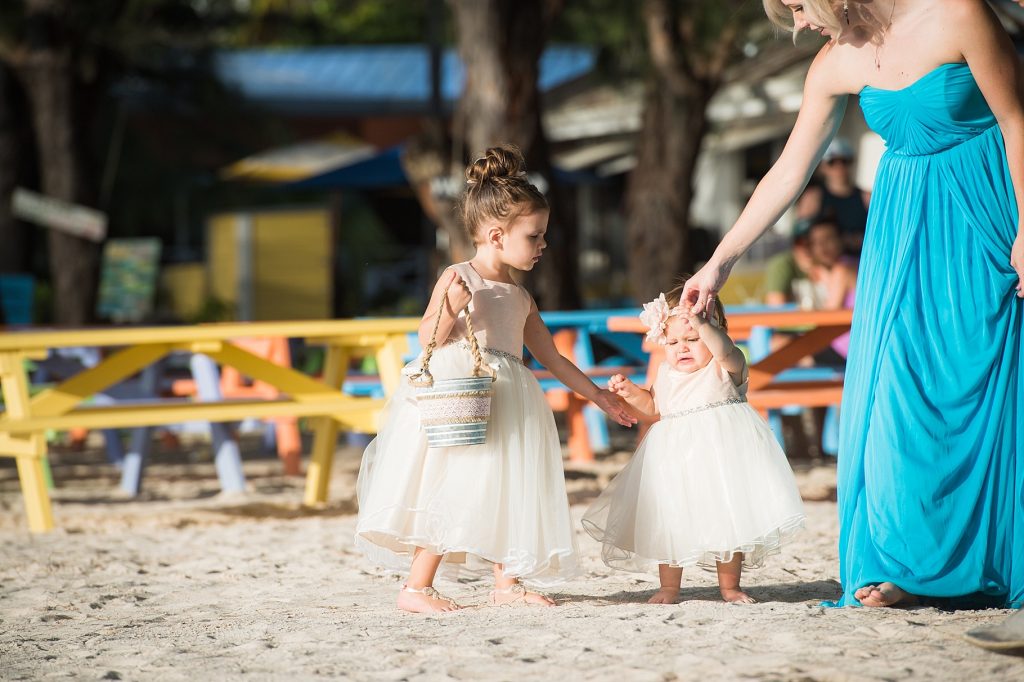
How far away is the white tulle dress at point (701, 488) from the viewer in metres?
3.78

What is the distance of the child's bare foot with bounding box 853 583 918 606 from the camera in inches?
140

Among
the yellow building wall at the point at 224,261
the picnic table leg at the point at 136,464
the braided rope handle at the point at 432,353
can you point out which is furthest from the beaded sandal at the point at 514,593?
the yellow building wall at the point at 224,261

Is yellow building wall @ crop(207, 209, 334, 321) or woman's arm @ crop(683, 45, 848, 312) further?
yellow building wall @ crop(207, 209, 334, 321)

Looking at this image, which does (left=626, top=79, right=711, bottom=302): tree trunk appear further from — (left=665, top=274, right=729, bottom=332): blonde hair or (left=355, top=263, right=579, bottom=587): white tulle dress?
(left=355, top=263, right=579, bottom=587): white tulle dress

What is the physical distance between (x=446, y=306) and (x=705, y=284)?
712mm

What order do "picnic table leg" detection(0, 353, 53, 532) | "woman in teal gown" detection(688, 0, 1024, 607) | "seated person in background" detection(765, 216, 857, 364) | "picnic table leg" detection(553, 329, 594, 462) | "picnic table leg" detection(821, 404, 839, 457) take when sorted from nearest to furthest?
"woman in teal gown" detection(688, 0, 1024, 607)
"picnic table leg" detection(0, 353, 53, 532)
"seated person in background" detection(765, 216, 857, 364)
"picnic table leg" detection(553, 329, 594, 462)
"picnic table leg" detection(821, 404, 839, 457)

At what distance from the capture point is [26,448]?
6.16 m

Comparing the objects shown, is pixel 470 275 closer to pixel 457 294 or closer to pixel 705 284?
pixel 457 294

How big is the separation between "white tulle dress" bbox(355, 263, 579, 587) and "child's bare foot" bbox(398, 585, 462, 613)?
13 centimetres

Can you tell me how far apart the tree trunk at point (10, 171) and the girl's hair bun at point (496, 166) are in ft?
33.9

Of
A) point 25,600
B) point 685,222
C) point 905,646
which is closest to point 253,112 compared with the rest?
point 685,222

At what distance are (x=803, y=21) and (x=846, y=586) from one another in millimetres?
1491

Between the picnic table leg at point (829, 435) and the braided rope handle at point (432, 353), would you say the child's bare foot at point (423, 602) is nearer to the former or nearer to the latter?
the braided rope handle at point (432, 353)

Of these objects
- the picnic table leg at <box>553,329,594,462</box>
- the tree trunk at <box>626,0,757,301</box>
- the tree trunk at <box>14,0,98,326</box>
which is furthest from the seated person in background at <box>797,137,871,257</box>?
the tree trunk at <box>14,0,98,326</box>
